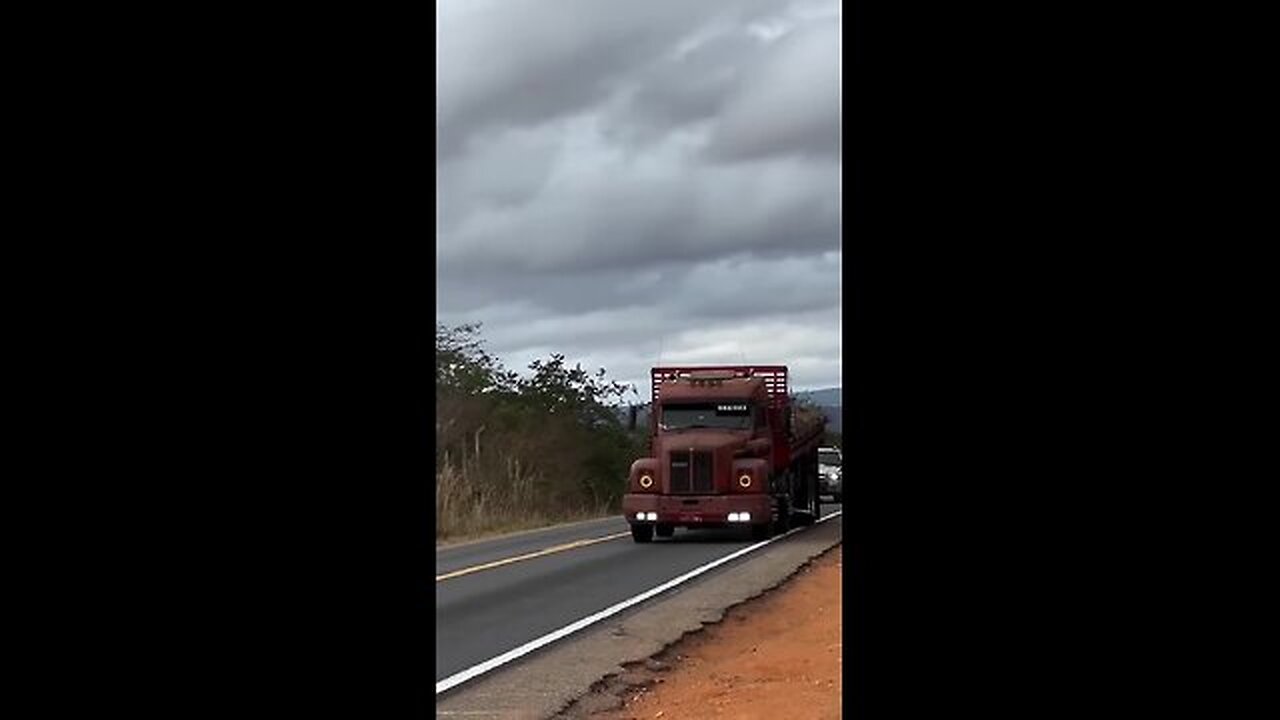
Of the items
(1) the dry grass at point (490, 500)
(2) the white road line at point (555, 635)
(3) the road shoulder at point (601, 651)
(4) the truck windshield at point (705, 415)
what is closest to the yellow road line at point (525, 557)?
(4) the truck windshield at point (705, 415)

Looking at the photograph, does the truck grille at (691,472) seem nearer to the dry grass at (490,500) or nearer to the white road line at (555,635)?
the white road line at (555,635)

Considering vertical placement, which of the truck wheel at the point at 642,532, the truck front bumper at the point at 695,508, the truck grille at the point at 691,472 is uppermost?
the truck grille at the point at 691,472

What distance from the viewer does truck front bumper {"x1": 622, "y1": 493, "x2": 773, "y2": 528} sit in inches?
982

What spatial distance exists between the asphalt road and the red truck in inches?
23.2

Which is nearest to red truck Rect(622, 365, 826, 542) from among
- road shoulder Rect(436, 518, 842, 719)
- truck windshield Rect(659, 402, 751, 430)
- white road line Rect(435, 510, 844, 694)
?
truck windshield Rect(659, 402, 751, 430)

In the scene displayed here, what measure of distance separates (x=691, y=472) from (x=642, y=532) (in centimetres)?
165

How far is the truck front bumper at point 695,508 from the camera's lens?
24.9 m

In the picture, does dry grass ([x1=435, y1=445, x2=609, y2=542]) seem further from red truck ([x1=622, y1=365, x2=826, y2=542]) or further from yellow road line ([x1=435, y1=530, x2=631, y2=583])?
red truck ([x1=622, y1=365, x2=826, y2=542])

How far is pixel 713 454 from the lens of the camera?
81.7ft

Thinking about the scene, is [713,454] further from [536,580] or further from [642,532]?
[536,580]

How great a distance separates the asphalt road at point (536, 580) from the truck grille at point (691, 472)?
0.98 meters
